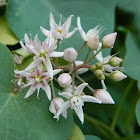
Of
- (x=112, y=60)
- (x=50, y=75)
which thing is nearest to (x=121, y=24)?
(x=112, y=60)

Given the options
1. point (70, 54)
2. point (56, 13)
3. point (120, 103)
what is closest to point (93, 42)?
point (70, 54)

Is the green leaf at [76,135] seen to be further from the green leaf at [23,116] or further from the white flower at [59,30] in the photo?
the white flower at [59,30]

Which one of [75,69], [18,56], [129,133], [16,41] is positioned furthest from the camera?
[129,133]

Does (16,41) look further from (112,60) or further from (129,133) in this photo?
(129,133)

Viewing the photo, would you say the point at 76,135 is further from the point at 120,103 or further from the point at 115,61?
the point at 120,103

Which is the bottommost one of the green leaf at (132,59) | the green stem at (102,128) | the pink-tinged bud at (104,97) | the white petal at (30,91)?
the green stem at (102,128)

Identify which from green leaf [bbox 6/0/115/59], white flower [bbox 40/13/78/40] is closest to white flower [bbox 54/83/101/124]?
white flower [bbox 40/13/78/40]

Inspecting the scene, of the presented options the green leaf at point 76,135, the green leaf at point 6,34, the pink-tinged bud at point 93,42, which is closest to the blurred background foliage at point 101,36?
the green leaf at point 6,34
